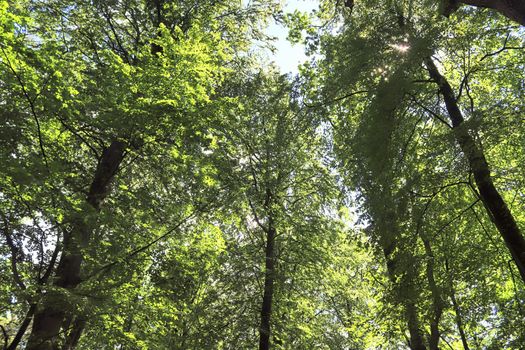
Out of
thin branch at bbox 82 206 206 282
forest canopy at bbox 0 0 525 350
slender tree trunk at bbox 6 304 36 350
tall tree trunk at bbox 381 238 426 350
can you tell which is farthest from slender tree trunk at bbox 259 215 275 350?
slender tree trunk at bbox 6 304 36 350

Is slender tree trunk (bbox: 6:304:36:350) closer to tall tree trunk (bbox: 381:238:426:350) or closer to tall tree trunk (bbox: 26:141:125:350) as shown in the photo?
tall tree trunk (bbox: 26:141:125:350)

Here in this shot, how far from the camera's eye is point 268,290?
39.2 ft

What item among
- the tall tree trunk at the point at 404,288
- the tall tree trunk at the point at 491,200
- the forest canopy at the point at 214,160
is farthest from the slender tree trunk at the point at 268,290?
the tall tree trunk at the point at 491,200

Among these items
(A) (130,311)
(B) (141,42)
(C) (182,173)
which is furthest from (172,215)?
(B) (141,42)

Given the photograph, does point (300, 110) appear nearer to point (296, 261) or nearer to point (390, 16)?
point (390, 16)

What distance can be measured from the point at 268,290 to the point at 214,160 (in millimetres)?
5663

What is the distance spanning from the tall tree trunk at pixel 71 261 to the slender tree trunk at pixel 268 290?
5.62m

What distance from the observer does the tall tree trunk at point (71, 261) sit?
19.8ft

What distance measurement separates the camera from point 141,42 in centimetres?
1007

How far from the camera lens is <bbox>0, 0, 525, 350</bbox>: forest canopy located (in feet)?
19.4

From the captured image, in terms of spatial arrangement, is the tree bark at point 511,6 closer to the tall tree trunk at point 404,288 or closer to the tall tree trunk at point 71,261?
the tall tree trunk at point 404,288

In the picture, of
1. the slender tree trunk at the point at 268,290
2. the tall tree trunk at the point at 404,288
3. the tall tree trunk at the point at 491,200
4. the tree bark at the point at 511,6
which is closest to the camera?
the tree bark at the point at 511,6

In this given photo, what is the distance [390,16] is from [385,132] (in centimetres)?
296

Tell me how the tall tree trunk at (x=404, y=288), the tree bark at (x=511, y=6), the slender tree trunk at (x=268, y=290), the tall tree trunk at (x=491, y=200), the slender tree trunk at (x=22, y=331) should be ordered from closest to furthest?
the tree bark at (x=511, y=6)
the tall tree trunk at (x=491, y=200)
the slender tree trunk at (x=22, y=331)
the tall tree trunk at (x=404, y=288)
the slender tree trunk at (x=268, y=290)
